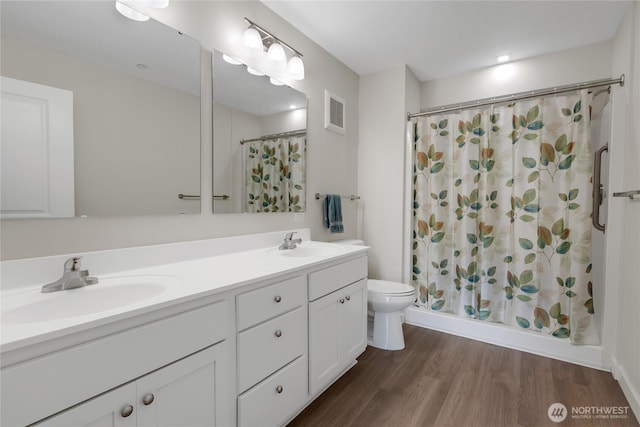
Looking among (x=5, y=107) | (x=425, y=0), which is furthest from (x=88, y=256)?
(x=425, y=0)

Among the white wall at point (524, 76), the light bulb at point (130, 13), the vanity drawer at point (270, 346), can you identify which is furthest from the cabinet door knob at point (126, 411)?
the white wall at point (524, 76)

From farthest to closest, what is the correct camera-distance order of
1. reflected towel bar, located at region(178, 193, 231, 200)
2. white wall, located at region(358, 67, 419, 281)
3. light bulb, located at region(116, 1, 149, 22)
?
white wall, located at region(358, 67, 419, 281) < reflected towel bar, located at region(178, 193, 231, 200) < light bulb, located at region(116, 1, 149, 22)

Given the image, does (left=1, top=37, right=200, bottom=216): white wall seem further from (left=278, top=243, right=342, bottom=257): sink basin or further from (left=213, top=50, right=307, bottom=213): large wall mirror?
(left=278, top=243, right=342, bottom=257): sink basin

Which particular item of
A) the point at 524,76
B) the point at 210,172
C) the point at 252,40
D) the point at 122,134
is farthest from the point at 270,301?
the point at 524,76

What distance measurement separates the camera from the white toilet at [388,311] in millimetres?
2178

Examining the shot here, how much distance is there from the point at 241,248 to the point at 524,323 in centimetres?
225

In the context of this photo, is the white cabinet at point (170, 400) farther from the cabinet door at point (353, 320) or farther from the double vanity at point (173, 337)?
the cabinet door at point (353, 320)

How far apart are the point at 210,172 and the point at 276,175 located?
52 cm

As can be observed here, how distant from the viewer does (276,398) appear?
129cm

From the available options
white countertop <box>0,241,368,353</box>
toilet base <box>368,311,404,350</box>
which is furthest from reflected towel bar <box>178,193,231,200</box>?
toilet base <box>368,311,404,350</box>

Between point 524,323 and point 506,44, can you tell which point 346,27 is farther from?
point 524,323

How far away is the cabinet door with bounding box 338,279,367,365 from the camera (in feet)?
5.80

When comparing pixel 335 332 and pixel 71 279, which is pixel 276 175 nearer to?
pixel 335 332

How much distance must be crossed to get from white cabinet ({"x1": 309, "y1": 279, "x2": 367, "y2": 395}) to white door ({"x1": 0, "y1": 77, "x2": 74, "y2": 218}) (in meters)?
1.16
